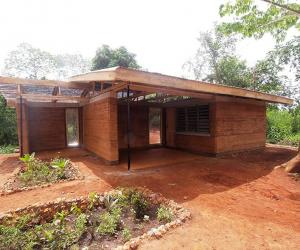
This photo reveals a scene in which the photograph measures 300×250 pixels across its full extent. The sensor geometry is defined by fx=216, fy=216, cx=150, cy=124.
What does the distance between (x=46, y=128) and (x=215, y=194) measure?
31.7ft

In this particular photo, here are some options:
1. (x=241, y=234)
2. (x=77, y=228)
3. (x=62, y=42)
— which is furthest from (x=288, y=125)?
(x=62, y=42)

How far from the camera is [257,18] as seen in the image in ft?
24.2

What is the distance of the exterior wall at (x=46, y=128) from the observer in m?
11.1

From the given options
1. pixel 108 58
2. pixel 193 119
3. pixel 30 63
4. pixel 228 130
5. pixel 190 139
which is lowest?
pixel 190 139

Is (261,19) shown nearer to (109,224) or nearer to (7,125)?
(109,224)

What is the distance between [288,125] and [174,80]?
1371 centimetres

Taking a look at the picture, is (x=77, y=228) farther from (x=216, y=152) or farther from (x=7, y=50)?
(x=7, y=50)

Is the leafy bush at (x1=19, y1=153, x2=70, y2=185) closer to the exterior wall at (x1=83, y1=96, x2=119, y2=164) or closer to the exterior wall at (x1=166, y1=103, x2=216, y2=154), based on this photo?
the exterior wall at (x1=83, y1=96, x2=119, y2=164)

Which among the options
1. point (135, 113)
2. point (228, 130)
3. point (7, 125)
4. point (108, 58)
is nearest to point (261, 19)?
point (228, 130)

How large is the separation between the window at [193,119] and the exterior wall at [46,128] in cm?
633

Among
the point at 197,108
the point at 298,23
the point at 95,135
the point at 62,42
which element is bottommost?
the point at 95,135

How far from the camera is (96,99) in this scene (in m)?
A: 8.82

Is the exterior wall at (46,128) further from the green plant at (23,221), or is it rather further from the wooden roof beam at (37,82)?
the green plant at (23,221)

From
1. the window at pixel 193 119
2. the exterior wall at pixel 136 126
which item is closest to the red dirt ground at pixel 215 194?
the window at pixel 193 119
